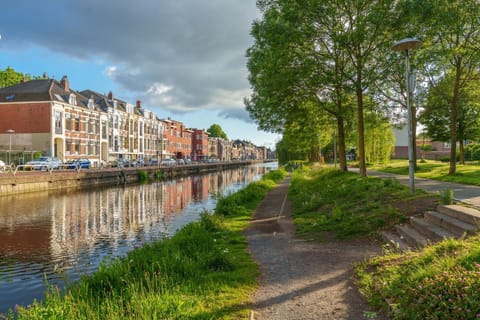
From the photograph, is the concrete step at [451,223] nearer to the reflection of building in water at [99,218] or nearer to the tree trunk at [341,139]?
the reflection of building in water at [99,218]

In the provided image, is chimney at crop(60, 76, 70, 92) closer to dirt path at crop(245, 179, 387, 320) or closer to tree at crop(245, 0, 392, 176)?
tree at crop(245, 0, 392, 176)

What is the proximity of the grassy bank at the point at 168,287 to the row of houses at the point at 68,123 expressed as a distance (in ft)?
129

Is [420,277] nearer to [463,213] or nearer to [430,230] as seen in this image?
[430,230]

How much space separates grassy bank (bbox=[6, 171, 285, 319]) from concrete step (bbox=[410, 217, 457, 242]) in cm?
403

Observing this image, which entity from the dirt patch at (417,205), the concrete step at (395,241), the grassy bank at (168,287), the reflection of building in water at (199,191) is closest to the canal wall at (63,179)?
the reflection of building in water at (199,191)

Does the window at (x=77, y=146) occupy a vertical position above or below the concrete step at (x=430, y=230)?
above

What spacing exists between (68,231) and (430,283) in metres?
15.4

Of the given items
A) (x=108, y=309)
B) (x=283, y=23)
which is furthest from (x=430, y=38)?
(x=108, y=309)

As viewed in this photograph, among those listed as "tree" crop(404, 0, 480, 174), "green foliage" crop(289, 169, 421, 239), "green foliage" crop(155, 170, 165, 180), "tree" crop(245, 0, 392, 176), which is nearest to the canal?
"green foliage" crop(289, 169, 421, 239)

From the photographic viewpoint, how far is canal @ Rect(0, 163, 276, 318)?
10109 millimetres

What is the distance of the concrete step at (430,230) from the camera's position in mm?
7863

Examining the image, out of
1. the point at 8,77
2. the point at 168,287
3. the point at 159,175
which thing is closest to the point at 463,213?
the point at 168,287

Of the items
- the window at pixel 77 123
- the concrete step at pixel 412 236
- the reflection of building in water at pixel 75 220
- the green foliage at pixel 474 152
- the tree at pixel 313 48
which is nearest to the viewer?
the concrete step at pixel 412 236

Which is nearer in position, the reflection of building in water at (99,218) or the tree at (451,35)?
the reflection of building in water at (99,218)
